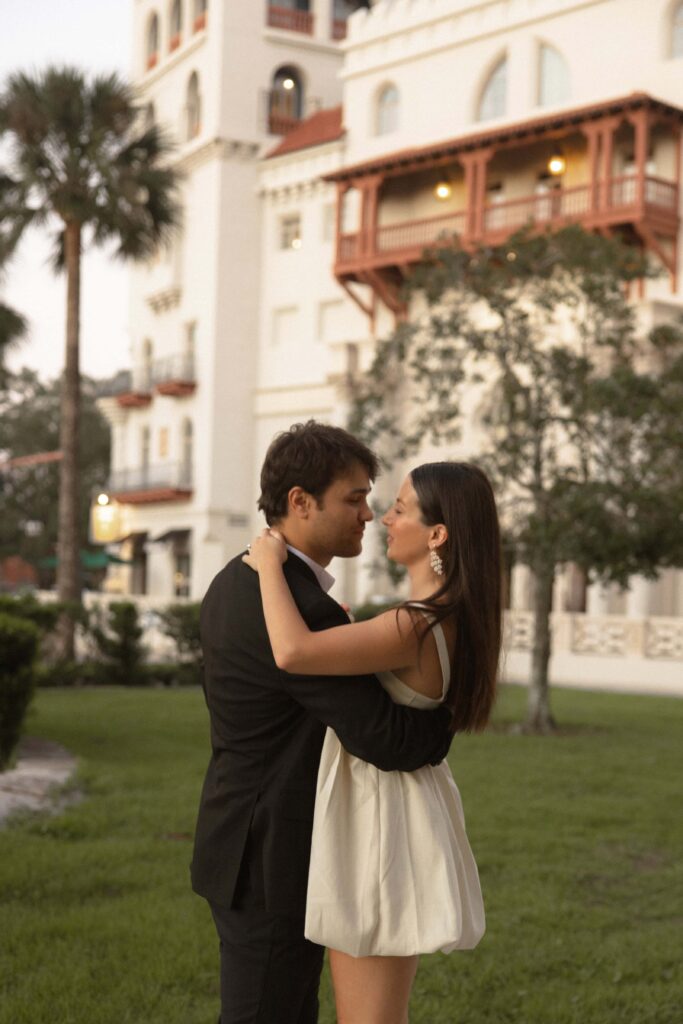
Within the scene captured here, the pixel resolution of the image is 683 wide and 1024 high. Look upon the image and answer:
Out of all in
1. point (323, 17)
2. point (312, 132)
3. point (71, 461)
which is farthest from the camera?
point (323, 17)

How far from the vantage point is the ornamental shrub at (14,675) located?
11.3m

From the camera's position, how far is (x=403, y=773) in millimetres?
3168

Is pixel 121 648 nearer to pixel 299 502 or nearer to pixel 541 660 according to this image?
pixel 541 660

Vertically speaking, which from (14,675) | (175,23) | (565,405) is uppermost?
(175,23)

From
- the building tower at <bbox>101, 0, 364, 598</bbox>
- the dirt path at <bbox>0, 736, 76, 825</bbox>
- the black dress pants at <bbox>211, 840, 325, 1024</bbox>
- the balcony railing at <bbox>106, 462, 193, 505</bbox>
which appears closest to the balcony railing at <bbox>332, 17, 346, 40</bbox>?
the building tower at <bbox>101, 0, 364, 598</bbox>

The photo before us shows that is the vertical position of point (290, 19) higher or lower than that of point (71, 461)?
higher

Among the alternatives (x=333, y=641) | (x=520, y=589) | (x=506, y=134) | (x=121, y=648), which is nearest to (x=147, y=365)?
(x=520, y=589)

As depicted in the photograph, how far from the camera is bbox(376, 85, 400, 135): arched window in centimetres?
3806

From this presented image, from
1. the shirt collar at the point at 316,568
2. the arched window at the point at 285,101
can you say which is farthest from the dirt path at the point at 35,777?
the arched window at the point at 285,101

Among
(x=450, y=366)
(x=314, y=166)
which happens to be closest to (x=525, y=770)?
(x=450, y=366)

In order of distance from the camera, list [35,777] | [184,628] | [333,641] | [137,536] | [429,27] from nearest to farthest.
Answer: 1. [333,641]
2. [35,777]
3. [184,628]
4. [429,27]
5. [137,536]

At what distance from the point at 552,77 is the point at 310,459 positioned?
33.0 meters

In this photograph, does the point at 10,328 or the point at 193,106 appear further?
the point at 193,106

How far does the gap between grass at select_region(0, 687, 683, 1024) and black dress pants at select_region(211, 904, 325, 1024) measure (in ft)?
7.72
